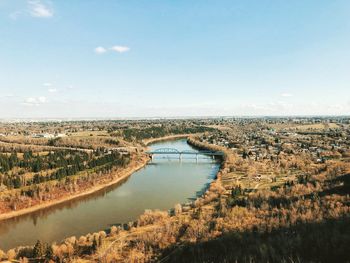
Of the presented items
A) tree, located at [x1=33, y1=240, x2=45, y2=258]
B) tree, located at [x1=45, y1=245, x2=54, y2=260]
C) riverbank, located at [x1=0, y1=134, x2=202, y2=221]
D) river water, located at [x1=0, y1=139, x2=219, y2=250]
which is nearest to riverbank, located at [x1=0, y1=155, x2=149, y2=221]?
riverbank, located at [x1=0, y1=134, x2=202, y2=221]

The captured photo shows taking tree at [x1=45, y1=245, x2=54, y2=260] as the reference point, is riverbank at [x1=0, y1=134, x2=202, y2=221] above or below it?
below

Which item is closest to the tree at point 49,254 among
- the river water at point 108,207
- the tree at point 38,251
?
the tree at point 38,251

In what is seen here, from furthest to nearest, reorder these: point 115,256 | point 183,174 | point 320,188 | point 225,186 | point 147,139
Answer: point 147,139 < point 183,174 < point 225,186 < point 320,188 < point 115,256

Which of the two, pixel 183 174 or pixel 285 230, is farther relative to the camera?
pixel 183 174

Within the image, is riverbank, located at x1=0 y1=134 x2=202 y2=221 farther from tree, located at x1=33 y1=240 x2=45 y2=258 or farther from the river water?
tree, located at x1=33 y1=240 x2=45 y2=258

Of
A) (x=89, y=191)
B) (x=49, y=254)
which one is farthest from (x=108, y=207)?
(x=49, y=254)

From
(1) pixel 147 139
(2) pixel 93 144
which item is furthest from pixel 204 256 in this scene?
(1) pixel 147 139

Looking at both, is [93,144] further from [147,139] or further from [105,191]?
[105,191]
